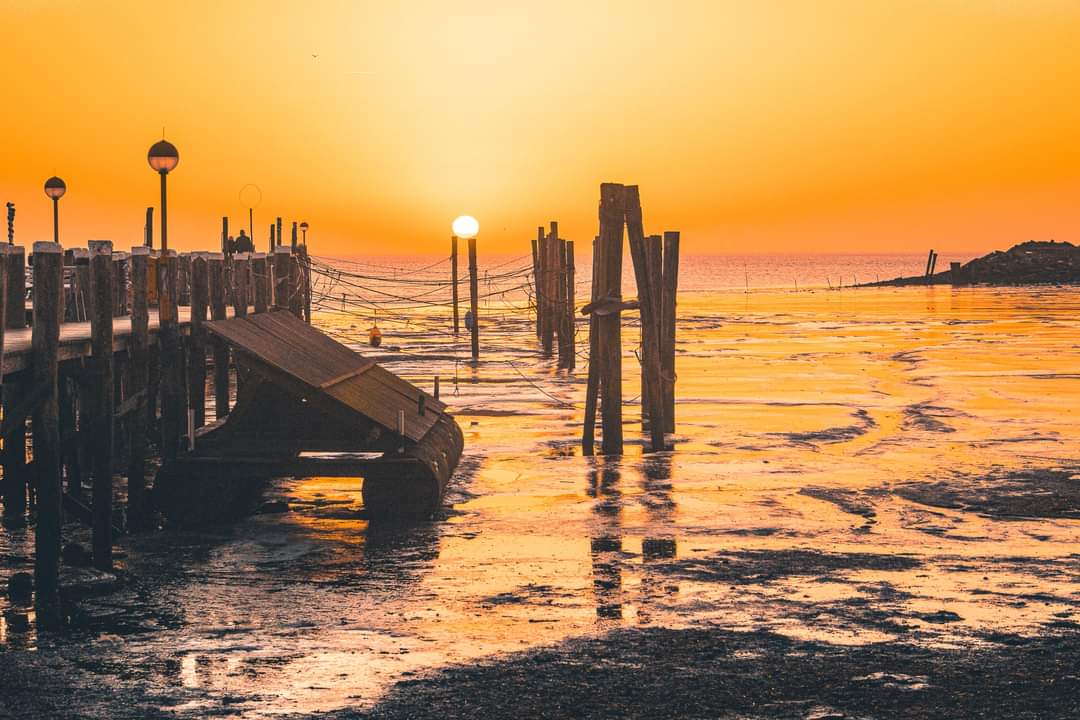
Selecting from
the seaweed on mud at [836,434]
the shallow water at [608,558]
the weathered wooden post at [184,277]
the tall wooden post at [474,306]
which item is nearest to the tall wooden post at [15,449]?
the shallow water at [608,558]

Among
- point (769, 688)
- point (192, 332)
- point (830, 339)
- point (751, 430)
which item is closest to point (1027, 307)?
point (830, 339)

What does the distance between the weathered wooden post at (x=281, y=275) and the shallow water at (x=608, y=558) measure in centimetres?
369

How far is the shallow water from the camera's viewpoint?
32.0 feet

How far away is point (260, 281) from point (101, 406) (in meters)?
6.98

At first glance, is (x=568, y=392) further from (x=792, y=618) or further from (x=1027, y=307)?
(x=1027, y=307)

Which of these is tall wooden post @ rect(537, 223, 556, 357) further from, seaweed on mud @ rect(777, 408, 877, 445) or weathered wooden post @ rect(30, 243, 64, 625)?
weathered wooden post @ rect(30, 243, 64, 625)

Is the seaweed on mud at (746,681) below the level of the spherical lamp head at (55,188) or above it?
below

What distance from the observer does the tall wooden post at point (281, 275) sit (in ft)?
74.8

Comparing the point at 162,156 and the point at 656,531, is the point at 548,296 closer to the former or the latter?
the point at 162,156

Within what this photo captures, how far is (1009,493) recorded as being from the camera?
15.8 meters

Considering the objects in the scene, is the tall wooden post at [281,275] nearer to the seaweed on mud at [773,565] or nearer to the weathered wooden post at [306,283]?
the seaweed on mud at [773,565]

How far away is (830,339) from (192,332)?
1309 inches

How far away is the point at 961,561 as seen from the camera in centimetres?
1234

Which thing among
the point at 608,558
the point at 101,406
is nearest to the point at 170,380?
the point at 101,406
